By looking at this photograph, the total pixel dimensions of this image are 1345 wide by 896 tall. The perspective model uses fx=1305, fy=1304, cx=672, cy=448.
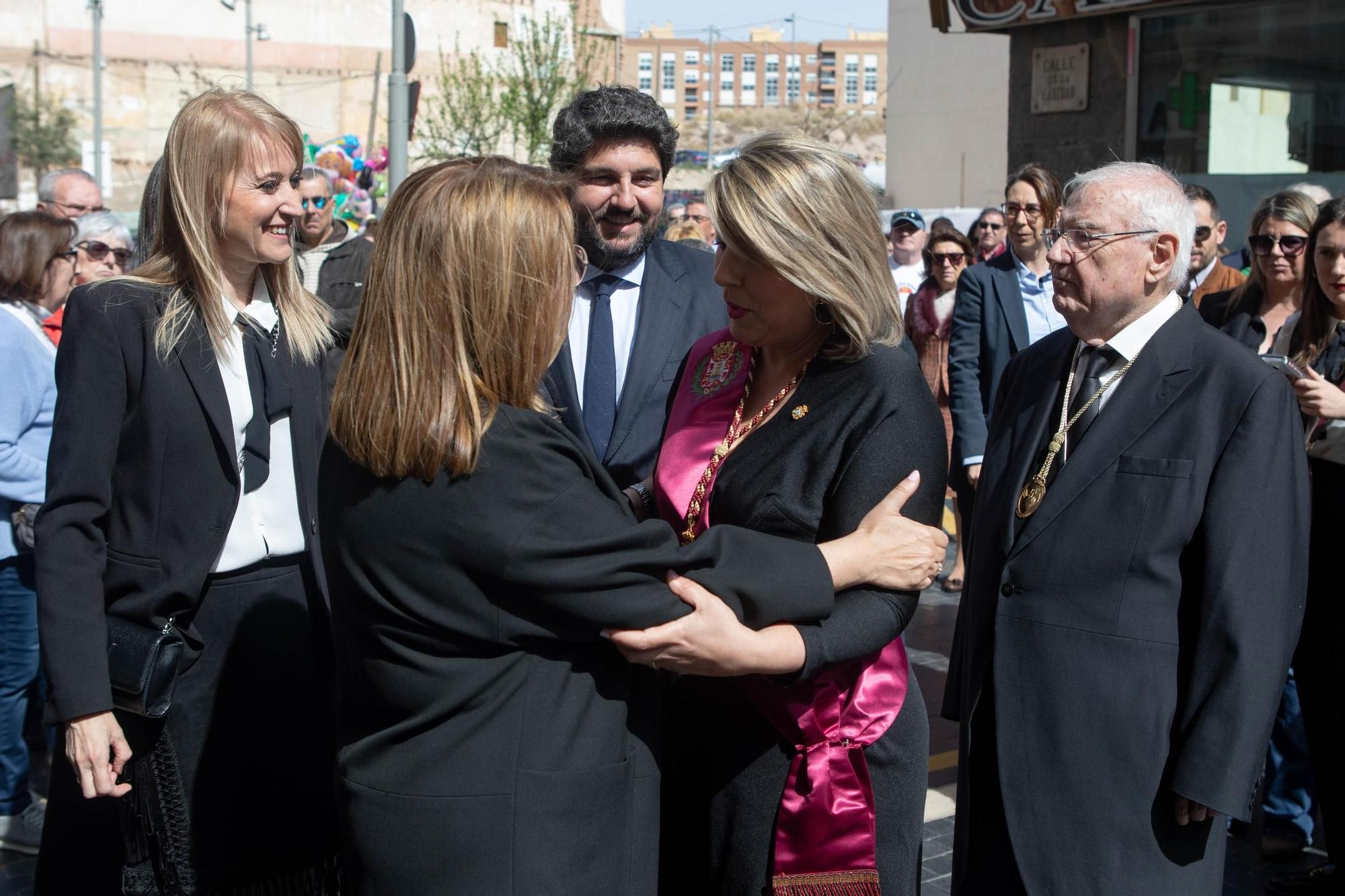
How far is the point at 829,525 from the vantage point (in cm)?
223

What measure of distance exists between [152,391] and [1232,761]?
218 centimetres

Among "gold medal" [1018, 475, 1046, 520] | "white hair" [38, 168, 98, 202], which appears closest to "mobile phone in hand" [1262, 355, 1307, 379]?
"gold medal" [1018, 475, 1046, 520]

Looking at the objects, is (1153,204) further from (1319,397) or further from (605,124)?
(605,124)

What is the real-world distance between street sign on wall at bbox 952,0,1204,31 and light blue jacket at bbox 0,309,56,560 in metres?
9.24

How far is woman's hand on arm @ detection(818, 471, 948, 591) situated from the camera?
2090 mm

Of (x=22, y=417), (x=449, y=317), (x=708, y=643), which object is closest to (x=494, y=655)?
(x=708, y=643)

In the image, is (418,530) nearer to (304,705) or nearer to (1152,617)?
(304,705)

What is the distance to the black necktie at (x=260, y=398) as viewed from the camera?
2680 millimetres

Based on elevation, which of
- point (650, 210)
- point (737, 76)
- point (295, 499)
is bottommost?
point (295, 499)

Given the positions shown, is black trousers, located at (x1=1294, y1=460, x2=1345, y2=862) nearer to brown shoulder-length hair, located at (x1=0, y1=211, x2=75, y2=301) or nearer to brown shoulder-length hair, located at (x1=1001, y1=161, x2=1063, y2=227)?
brown shoulder-length hair, located at (x1=1001, y1=161, x2=1063, y2=227)

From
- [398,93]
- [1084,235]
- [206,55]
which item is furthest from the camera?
[206,55]

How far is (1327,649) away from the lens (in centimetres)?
378

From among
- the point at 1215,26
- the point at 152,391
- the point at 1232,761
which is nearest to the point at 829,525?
the point at 1232,761

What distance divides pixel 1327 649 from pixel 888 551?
7.58ft
